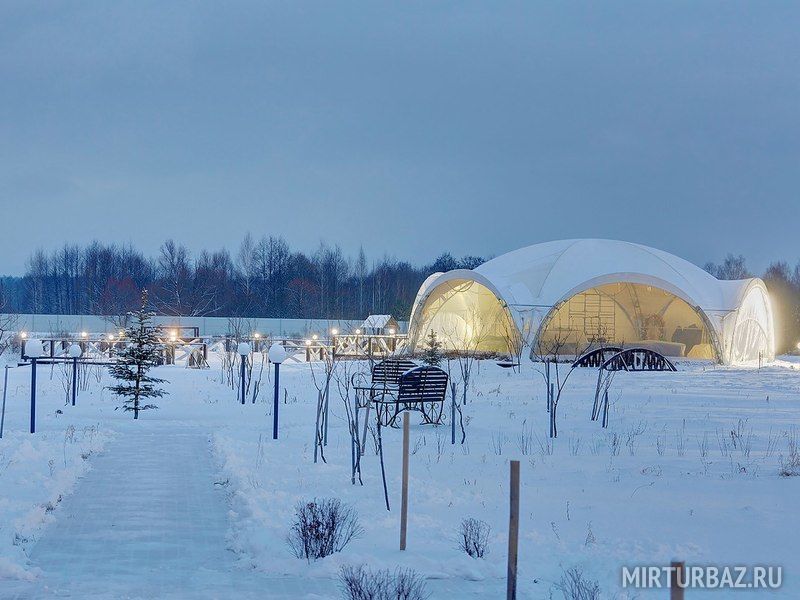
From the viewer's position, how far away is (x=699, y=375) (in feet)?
66.9

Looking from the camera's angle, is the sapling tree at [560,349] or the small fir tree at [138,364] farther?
the sapling tree at [560,349]

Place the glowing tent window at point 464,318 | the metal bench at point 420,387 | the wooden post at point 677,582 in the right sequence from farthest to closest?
the glowing tent window at point 464,318 < the metal bench at point 420,387 < the wooden post at point 677,582

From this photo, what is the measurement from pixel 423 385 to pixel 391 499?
4318mm

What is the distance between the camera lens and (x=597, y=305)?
104 feet

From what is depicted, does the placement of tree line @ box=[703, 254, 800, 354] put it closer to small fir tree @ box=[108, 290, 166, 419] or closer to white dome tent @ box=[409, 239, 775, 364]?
white dome tent @ box=[409, 239, 775, 364]

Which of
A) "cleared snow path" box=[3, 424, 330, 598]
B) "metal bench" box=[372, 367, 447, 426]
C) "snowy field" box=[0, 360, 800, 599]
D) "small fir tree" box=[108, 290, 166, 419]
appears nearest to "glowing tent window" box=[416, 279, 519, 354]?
"small fir tree" box=[108, 290, 166, 419]

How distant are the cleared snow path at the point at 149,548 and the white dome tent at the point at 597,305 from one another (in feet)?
61.6

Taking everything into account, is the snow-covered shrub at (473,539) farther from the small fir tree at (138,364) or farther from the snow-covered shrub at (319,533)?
the small fir tree at (138,364)

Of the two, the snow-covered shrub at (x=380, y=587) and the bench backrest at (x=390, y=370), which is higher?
the bench backrest at (x=390, y=370)

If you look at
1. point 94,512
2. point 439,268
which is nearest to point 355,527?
point 94,512

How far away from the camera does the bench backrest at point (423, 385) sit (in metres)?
11.2

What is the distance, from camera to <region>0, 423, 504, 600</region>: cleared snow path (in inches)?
189

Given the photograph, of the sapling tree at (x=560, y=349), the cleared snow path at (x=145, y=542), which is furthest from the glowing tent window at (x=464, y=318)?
the cleared snow path at (x=145, y=542)

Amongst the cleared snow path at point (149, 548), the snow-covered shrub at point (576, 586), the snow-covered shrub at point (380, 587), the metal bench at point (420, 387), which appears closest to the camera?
the snow-covered shrub at point (380, 587)
